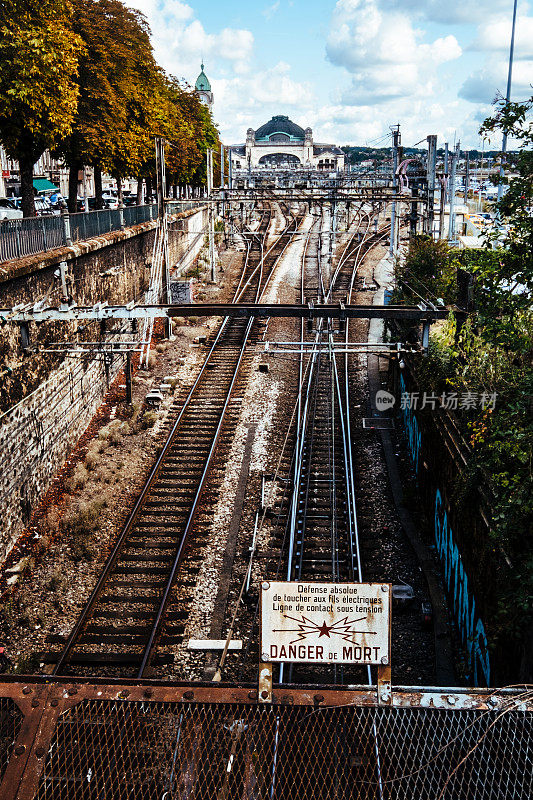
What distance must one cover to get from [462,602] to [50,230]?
11380mm

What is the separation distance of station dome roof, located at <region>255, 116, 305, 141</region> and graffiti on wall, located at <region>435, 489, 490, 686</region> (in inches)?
5005

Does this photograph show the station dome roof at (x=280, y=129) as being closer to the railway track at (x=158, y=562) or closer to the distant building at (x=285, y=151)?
the distant building at (x=285, y=151)

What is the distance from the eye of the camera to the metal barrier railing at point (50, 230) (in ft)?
42.5

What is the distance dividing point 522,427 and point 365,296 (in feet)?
71.2

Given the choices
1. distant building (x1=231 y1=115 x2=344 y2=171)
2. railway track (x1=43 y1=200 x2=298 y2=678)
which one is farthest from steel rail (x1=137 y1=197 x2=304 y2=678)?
distant building (x1=231 y1=115 x2=344 y2=171)

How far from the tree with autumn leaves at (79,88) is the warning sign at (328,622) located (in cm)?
1287

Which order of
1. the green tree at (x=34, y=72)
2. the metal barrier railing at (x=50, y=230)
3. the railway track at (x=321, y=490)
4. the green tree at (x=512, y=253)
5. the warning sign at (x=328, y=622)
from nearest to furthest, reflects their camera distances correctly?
the warning sign at (x=328, y=622) → the green tree at (x=512, y=253) → the railway track at (x=321, y=490) → the metal barrier railing at (x=50, y=230) → the green tree at (x=34, y=72)

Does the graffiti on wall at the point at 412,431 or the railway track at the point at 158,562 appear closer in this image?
the railway track at the point at 158,562

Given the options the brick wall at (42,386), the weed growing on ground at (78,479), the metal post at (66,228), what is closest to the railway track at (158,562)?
the weed growing on ground at (78,479)

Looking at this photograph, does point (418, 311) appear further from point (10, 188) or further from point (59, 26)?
point (10, 188)

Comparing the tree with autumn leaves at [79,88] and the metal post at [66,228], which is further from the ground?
the tree with autumn leaves at [79,88]

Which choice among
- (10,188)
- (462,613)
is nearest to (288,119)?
(10,188)

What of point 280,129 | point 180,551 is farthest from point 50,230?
point 280,129

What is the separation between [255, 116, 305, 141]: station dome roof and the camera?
134125 millimetres
